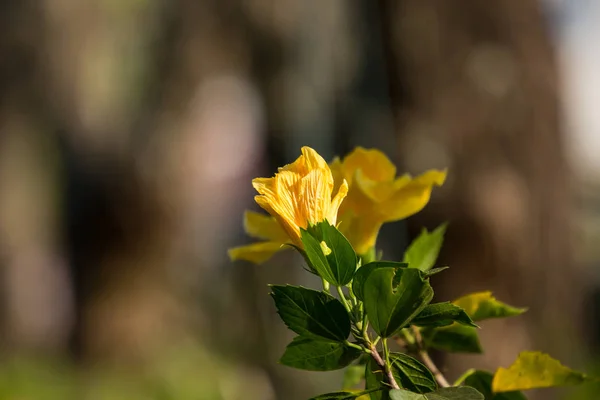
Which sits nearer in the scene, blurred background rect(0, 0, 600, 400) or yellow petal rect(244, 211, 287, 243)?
yellow petal rect(244, 211, 287, 243)

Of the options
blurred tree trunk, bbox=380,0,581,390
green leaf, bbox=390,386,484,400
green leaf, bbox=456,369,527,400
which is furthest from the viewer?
blurred tree trunk, bbox=380,0,581,390

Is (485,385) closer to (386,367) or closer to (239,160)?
(386,367)

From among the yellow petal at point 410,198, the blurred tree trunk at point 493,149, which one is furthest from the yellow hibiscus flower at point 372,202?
the blurred tree trunk at point 493,149

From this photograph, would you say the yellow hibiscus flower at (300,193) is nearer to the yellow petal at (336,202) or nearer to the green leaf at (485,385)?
the yellow petal at (336,202)

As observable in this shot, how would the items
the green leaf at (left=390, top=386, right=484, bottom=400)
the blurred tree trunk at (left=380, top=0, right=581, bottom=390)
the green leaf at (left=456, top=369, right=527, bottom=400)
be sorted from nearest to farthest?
the green leaf at (left=390, top=386, right=484, bottom=400) → the green leaf at (left=456, top=369, right=527, bottom=400) → the blurred tree trunk at (left=380, top=0, right=581, bottom=390)

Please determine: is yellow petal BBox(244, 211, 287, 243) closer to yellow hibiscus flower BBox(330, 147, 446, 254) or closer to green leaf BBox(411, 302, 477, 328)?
yellow hibiscus flower BBox(330, 147, 446, 254)

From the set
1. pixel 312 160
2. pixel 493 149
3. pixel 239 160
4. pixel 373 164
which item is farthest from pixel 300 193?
pixel 239 160

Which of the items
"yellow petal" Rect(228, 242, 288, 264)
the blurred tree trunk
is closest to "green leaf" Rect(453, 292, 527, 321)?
"yellow petal" Rect(228, 242, 288, 264)
